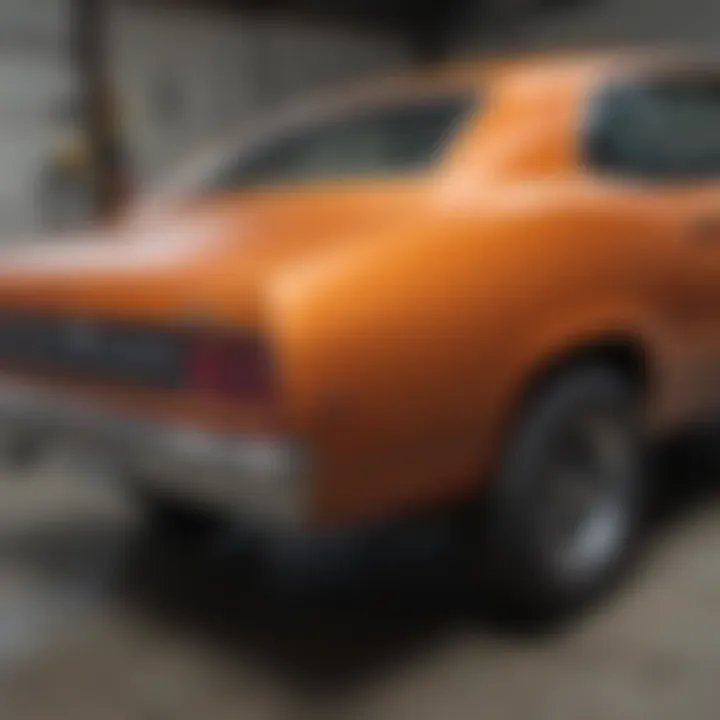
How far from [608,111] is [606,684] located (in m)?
1.64

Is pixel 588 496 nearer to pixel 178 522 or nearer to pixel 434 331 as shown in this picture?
pixel 434 331

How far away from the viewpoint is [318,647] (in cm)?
289

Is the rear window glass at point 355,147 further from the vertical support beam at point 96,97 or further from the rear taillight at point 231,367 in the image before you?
the vertical support beam at point 96,97

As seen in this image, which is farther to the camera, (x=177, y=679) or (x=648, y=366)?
(x=648, y=366)

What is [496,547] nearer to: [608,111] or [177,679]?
[177,679]

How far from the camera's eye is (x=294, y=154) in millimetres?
3600

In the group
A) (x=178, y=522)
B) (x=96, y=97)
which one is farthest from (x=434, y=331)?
(x=96, y=97)

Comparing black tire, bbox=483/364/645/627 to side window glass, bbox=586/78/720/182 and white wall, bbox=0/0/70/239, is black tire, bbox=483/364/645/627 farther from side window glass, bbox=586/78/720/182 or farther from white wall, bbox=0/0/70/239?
white wall, bbox=0/0/70/239

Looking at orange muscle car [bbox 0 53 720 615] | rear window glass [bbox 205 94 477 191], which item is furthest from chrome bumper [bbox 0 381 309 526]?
rear window glass [bbox 205 94 477 191]

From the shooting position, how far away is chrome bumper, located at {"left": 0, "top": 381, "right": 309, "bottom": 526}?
2.30m

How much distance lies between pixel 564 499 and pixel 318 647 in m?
0.77

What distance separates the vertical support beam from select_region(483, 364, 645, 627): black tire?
433 cm

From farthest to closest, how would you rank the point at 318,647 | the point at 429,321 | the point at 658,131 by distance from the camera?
the point at 658,131 → the point at 318,647 → the point at 429,321

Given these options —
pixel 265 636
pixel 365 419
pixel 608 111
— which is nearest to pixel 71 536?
pixel 265 636
